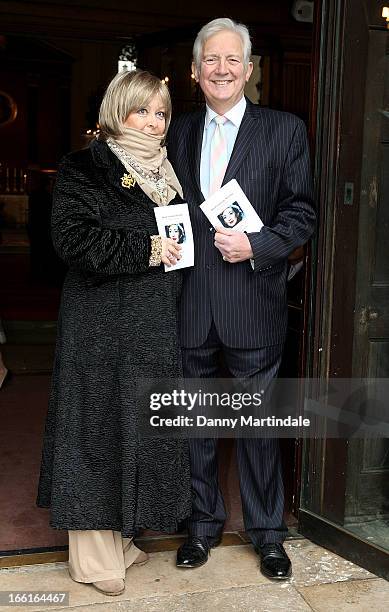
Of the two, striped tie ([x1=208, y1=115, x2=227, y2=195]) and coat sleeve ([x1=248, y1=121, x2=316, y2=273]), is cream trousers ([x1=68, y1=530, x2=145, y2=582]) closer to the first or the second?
coat sleeve ([x1=248, y1=121, x2=316, y2=273])

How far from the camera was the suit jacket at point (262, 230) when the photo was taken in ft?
8.76

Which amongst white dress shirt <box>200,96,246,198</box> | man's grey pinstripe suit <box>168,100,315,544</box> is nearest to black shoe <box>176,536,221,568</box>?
man's grey pinstripe suit <box>168,100,315,544</box>

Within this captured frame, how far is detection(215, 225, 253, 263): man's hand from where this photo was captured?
101 inches

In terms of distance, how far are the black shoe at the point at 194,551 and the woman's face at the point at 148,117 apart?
1.48 m

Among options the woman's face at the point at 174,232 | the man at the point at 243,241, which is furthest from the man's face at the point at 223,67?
the woman's face at the point at 174,232

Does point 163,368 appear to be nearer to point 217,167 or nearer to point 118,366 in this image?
point 118,366

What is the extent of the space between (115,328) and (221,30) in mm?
1062

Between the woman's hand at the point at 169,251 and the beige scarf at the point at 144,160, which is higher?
the beige scarf at the point at 144,160

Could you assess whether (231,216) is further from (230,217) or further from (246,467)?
(246,467)

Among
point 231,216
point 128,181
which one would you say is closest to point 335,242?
point 231,216

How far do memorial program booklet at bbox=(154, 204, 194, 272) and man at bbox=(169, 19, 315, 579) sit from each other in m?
0.11

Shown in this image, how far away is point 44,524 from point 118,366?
1.00 metres

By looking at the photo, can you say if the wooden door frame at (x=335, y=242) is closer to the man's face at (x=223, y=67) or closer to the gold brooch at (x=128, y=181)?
the man's face at (x=223, y=67)

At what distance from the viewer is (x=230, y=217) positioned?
8.52 feet
